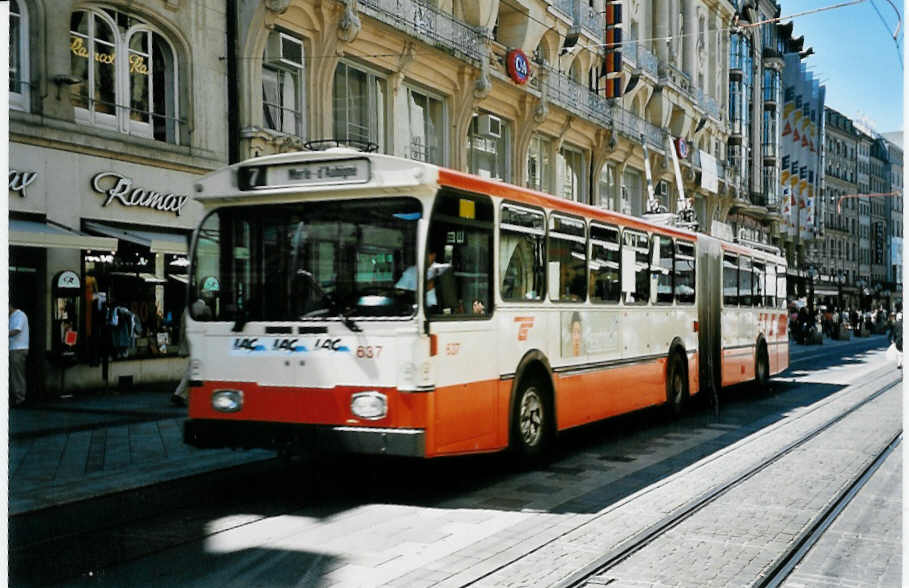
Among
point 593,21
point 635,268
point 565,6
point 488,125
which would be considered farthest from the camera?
point 593,21

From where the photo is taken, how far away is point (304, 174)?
8211mm

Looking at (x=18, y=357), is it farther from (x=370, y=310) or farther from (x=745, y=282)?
(x=745, y=282)

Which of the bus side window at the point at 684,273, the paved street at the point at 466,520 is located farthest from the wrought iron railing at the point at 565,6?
the paved street at the point at 466,520

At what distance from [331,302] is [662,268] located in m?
6.93

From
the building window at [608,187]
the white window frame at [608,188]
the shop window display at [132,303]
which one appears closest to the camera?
the shop window display at [132,303]

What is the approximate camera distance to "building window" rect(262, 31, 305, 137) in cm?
2002

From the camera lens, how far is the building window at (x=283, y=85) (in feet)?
65.7

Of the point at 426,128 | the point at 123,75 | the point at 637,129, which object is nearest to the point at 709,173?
the point at 637,129

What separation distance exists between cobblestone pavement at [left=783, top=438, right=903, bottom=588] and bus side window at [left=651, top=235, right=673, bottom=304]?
5.14 meters

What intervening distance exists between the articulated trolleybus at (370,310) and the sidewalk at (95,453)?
1.07 metres

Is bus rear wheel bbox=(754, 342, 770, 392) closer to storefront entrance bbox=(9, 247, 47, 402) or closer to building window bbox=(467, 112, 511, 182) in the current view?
building window bbox=(467, 112, 511, 182)

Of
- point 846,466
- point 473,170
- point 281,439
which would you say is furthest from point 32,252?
point 473,170

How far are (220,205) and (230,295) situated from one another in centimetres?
83

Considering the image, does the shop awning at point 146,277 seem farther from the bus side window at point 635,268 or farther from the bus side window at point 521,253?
the bus side window at point 521,253
